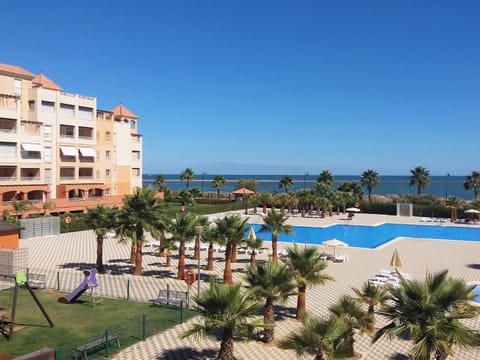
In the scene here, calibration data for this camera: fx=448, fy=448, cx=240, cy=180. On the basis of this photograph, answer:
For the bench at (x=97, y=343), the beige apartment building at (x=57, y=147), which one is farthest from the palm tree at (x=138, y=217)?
the beige apartment building at (x=57, y=147)

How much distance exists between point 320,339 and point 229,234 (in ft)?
39.4

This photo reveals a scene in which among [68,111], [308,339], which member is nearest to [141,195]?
[308,339]

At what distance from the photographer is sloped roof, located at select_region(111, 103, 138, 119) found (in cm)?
5706

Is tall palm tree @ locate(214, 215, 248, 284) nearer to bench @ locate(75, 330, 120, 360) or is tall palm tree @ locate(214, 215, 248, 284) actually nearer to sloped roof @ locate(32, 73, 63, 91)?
bench @ locate(75, 330, 120, 360)

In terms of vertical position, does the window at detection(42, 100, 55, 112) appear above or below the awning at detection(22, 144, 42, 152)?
above

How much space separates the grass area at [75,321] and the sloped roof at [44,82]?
32.1m

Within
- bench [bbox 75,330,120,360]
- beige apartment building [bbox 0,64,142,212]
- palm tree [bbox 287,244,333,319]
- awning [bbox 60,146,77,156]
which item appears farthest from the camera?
awning [bbox 60,146,77,156]

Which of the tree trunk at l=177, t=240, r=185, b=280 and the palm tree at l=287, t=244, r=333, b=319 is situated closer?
the palm tree at l=287, t=244, r=333, b=319

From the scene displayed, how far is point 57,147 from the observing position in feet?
150

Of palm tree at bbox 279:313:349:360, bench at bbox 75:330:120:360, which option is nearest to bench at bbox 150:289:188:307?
bench at bbox 75:330:120:360

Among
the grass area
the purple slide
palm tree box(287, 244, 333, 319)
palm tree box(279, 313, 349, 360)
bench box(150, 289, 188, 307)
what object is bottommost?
the grass area

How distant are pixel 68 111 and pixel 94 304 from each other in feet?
110

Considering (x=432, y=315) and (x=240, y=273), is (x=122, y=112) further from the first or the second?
(x=432, y=315)

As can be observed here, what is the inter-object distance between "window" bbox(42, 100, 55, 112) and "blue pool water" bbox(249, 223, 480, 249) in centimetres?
2397
